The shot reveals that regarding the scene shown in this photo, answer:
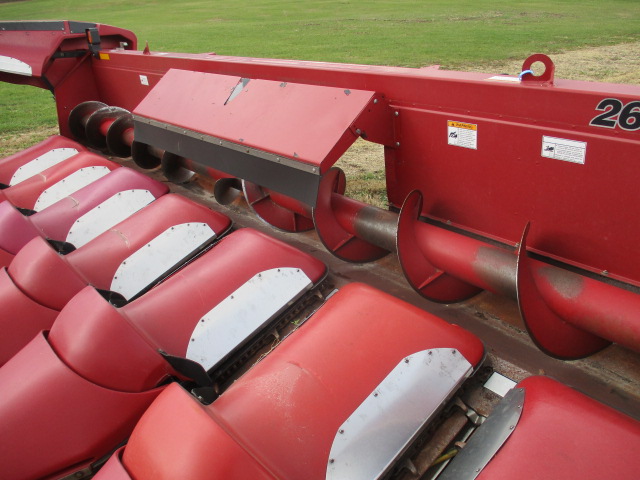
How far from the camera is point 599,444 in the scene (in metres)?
1.43

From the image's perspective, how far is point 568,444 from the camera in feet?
4.75

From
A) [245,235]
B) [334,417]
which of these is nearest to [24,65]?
[245,235]

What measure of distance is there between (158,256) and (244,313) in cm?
86

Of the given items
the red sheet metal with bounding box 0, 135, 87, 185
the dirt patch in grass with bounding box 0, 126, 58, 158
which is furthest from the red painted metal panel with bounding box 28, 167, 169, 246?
the dirt patch in grass with bounding box 0, 126, 58, 158

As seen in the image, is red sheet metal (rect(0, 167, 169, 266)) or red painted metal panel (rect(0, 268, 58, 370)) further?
red sheet metal (rect(0, 167, 169, 266))

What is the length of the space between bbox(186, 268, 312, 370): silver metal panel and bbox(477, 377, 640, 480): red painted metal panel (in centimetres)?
124

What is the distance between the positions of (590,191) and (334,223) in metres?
1.26

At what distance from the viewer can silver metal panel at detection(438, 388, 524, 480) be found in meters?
1.52

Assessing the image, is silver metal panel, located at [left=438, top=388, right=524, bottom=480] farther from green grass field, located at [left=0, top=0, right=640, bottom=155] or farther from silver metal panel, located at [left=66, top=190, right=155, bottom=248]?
green grass field, located at [left=0, top=0, right=640, bottom=155]

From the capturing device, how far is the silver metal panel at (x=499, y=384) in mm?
1970

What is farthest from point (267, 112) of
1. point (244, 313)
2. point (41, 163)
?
point (41, 163)

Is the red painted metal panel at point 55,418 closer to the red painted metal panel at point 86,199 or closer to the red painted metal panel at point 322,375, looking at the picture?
the red painted metal panel at point 322,375

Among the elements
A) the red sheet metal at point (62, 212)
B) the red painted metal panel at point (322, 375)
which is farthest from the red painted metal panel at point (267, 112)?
the red painted metal panel at point (322, 375)

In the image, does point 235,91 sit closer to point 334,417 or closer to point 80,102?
point 334,417
